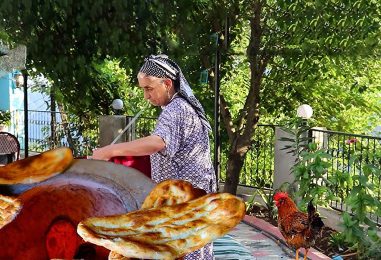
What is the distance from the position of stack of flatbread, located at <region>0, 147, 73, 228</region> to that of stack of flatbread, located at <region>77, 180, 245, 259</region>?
0.46 feet

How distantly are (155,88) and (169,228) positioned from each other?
3.35 feet

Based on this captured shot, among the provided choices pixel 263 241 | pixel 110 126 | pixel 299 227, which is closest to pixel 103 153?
pixel 299 227

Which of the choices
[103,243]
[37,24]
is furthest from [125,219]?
[37,24]

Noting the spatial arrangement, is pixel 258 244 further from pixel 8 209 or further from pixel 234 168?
pixel 8 209

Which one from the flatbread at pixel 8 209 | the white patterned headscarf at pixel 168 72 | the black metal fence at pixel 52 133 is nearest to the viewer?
the flatbread at pixel 8 209

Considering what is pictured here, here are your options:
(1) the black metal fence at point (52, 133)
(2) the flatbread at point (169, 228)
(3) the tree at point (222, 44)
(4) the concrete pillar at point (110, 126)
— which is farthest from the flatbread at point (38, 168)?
(4) the concrete pillar at point (110, 126)

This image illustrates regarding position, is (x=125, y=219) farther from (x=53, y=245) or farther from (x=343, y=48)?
(x=343, y=48)

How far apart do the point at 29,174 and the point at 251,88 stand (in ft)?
22.8

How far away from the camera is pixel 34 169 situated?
1.05 metres

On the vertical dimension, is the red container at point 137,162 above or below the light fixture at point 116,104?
below

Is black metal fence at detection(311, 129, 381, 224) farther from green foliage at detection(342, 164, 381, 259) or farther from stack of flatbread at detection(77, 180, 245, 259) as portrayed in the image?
stack of flatbread at detection(77, 180, 245, 259)

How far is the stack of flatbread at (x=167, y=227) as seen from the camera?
0.90 meters

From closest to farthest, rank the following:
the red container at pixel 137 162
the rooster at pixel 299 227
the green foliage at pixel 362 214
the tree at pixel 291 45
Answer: the red container at pixel 137 162, the rooster at pixel 299 227, the green foliage at pixel 362 214, the tree at pixel 291 45

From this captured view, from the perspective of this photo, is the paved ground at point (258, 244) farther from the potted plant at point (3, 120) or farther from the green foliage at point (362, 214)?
the potted plant at point (3, 120)
